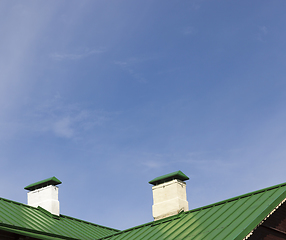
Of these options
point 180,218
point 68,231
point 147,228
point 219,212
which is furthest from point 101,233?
point 219,212

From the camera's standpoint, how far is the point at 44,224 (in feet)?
69.1

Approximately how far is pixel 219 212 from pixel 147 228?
419 cm

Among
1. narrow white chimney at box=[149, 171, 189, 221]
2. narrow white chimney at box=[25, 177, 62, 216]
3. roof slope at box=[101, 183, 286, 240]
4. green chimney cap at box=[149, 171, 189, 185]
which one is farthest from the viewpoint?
narrow white chimney at box=[25, 177, 62, 216]

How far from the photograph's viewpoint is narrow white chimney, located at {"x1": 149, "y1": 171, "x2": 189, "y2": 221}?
2109 cm

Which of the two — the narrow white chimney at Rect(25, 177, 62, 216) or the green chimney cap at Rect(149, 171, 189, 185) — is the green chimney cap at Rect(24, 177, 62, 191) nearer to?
the narrow white chimney at Rect(25, 177, 62, 216)

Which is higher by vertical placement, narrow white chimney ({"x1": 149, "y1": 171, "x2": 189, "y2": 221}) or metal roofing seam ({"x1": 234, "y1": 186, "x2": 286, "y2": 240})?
narrow white chimney ({"x1": 149, "y1": 171, "x2": 189, "y2": 221})

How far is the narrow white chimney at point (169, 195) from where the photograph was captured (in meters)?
21.1

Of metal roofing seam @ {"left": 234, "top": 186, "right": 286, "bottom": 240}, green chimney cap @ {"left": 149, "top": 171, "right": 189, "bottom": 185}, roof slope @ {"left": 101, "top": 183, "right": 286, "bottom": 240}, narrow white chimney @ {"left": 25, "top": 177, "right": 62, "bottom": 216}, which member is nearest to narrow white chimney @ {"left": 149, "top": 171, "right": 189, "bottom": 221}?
green chimney cap @ {"left": 149, "top": 171, "right": 189, "bottom": 185}

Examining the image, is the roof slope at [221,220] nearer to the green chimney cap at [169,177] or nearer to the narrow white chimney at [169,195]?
the narrow white chimney at [169,195]

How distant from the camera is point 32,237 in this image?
17188mm

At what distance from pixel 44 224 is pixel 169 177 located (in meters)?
6.50

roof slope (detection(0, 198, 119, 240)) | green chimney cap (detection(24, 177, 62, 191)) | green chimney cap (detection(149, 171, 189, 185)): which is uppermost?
green chimney cap (detection(24, 177, 62, 191))

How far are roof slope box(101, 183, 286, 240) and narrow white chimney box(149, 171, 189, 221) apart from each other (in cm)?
71

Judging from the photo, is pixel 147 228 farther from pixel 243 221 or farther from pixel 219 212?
Answer: pixel 243 221
